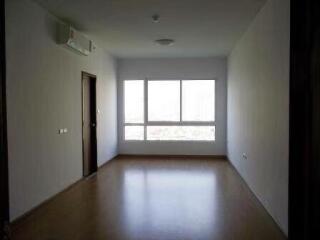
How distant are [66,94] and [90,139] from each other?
63.2 inches

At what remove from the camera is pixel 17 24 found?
3.60 metres

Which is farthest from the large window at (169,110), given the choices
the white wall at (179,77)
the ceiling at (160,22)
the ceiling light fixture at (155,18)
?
the ceiling light fixture at (155,18)

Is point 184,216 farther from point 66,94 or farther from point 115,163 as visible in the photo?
point 115,163

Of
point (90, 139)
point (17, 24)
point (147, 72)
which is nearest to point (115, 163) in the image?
point (90, 139)

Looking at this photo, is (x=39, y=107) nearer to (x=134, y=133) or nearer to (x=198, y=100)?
(x=134, y=133)

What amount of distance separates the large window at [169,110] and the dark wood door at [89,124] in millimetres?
2078

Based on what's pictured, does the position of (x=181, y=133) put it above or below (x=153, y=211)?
above

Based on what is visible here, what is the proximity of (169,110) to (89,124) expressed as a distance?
8.99ft

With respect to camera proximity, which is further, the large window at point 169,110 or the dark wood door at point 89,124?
the large window at point 169,110

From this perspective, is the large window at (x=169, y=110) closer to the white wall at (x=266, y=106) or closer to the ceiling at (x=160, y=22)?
the ceiling at (x=160, y=22)

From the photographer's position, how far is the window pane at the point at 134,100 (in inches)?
333

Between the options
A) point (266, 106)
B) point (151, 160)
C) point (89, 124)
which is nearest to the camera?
point (266, 106)

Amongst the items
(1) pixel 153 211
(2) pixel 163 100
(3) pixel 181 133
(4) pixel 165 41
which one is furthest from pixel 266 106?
(2) pixel 163 100

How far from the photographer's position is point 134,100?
8.48 meters
